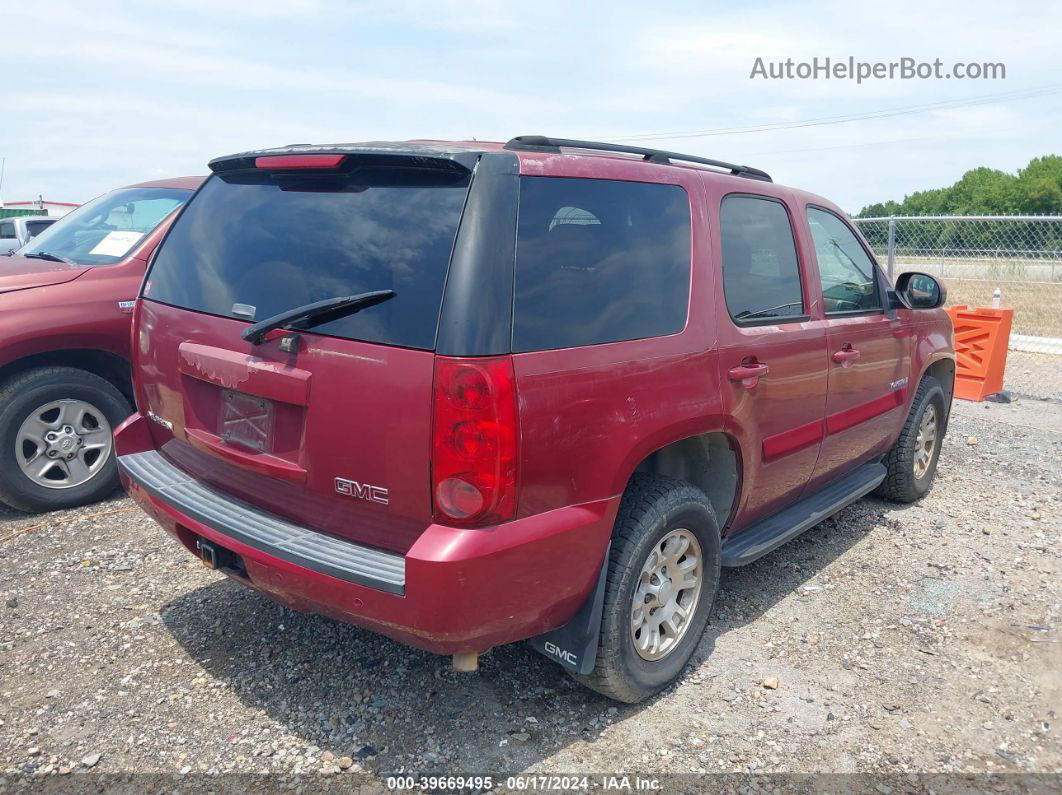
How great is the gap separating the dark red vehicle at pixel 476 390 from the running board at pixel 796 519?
31mm

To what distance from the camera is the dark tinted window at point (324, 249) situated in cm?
240

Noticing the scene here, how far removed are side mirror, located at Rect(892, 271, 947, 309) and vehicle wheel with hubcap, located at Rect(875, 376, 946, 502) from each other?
0.63m

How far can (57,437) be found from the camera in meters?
4.74

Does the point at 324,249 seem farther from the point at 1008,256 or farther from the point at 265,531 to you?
the point at 1008,256

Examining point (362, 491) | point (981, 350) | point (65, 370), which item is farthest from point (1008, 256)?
point (362, 491)

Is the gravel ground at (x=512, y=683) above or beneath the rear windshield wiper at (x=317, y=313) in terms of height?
beneath

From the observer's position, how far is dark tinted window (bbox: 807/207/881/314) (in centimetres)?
407

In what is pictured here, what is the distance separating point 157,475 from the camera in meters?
3.14

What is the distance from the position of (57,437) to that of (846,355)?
4.36m

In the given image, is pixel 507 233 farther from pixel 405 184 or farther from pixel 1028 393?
pixel 1028 393

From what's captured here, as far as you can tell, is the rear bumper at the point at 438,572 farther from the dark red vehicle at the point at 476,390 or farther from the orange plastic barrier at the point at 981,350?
the orange plastic barrier at the point at 981,350

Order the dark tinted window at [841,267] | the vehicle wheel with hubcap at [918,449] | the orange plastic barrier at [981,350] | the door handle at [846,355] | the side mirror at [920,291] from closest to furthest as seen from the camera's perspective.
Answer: the door handle at [846,355]
the dark tinted window at [841,267]
the side mirror at [920,291]
the vehicle wheel with hubcap at [918,449]
the orange plastic barrier at [981,350]

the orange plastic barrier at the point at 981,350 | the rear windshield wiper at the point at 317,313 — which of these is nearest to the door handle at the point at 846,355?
the rear windshield wiper at the point at 317,313

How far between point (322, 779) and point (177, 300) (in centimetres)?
177
